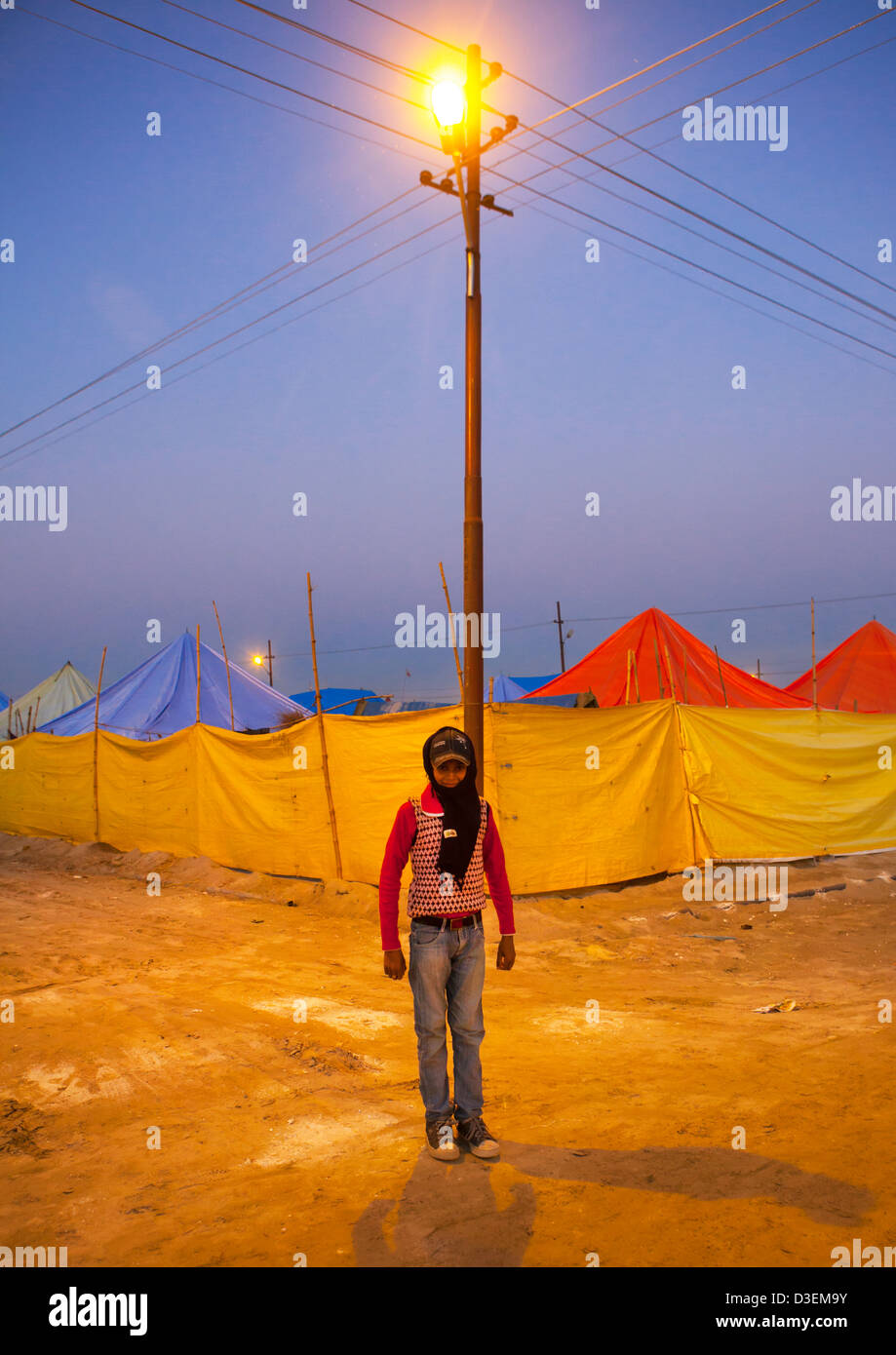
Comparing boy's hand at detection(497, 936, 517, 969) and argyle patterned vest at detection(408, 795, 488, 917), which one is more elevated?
argyle patterned vest at detection(408, 795, 488, 917)

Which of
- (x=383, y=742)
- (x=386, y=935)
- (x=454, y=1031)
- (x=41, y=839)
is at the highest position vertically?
(x=383, y=742)

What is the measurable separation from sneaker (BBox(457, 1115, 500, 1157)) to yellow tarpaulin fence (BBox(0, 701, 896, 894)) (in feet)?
19.3

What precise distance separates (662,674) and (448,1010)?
43.1 ft

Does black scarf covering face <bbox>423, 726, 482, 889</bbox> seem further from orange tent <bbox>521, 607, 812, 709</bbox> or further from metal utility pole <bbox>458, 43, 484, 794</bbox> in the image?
orange tent <bbox>521, 607, 812, 709</bbox>

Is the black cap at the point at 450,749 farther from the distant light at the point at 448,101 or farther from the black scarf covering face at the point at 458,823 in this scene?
the distant light at the point at 448,101

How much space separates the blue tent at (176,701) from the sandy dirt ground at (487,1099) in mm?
12440

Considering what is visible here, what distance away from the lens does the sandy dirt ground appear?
3.39 m

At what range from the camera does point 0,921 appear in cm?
1056

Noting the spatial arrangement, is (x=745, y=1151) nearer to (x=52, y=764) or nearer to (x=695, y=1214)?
(x=695, y=1214)

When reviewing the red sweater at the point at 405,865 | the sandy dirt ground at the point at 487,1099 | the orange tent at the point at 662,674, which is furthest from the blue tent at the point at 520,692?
the red sweater at the point at 405,865

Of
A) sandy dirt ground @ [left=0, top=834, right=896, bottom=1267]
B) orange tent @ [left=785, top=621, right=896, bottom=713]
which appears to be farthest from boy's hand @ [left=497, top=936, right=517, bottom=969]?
orange tent @ [left=785, top=621, right=896, bottom=713]

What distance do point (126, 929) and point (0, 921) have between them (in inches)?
66.4

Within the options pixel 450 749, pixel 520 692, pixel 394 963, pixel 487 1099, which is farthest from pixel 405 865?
pixel 520 692
